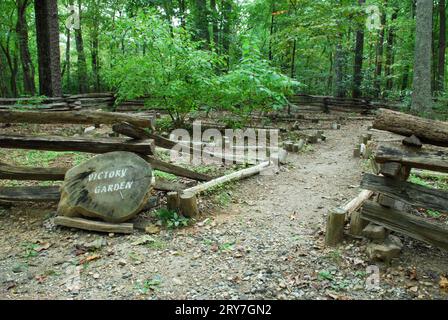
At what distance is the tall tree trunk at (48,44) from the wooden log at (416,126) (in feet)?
39.1

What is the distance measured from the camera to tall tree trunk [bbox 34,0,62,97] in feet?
38.1

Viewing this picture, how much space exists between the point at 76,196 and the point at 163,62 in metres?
5.75

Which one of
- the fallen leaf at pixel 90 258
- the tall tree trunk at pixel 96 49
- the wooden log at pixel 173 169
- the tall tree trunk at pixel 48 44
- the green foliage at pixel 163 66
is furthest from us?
the tall tree trunk at pixel 96 49

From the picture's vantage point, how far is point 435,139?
137 inches

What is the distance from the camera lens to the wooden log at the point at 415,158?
3.41 m

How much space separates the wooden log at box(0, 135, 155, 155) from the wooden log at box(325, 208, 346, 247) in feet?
8.86

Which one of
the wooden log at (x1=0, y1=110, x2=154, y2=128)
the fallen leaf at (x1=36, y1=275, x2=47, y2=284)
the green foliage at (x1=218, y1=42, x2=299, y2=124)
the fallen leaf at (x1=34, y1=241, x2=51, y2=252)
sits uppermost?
the green foliage at (x1=218, y1=42, x2=299, y2=124)

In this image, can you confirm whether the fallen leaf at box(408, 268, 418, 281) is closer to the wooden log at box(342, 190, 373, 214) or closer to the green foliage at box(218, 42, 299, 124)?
the wooden log at box(342, 190, 373, 214)

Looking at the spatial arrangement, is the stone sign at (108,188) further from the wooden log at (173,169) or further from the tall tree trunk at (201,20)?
the tall tree trunk at (201,20)

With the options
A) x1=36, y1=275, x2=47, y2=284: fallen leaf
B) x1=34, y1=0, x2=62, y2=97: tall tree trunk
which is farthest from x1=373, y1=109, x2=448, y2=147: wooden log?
x1=34, y1=0, x2=62, y2=97: tall tree trunk

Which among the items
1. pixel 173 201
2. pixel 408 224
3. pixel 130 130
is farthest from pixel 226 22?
pixel 408 224

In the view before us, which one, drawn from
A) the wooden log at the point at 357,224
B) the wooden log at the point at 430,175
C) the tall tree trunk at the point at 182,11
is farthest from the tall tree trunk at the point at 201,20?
the wooden log at the point at 357,224

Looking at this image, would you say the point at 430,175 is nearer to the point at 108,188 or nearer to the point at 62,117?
the point at 108,188
